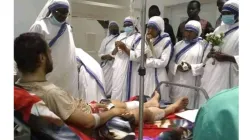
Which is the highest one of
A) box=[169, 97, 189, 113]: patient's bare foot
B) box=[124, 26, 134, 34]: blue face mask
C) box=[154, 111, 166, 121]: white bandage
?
box=[124, 26, 134, 34]: blue face mask

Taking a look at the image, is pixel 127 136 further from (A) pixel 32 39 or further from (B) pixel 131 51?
(B) pixel 131 51

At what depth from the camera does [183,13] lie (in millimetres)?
4855

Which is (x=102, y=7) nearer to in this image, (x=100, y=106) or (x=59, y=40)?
(x=59, y=40)

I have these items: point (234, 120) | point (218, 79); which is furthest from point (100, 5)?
point (234, 120)

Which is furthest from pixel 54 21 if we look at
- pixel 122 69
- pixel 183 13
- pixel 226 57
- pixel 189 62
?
pixel 183 13

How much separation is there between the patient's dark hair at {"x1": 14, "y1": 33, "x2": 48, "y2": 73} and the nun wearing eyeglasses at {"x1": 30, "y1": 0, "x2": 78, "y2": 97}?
38.0 inches

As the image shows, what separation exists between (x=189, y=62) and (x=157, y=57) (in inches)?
14.9

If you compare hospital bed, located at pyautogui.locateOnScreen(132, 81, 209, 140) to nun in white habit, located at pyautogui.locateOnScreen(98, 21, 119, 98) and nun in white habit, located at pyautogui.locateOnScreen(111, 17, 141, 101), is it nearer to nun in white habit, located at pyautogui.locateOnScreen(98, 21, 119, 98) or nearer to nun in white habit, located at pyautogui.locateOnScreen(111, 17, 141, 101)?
nun in white habit, located at pyautogui.locateOnScreen(111, 17, 141, 101)

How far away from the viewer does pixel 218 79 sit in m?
3.17

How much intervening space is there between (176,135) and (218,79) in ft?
4.67

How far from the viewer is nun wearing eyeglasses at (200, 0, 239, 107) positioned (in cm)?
305

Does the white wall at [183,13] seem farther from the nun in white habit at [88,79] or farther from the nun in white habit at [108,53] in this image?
the nun in white habit at [88,79]

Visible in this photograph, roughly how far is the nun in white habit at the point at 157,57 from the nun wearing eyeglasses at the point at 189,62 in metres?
0.11

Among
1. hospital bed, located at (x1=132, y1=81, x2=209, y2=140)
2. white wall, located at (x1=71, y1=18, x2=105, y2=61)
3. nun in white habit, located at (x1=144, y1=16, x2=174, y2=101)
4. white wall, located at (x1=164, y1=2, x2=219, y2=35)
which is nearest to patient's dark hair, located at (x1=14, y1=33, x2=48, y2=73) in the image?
hospital bed, located at (x1=132, y1=81, x2=209, y2=140)
